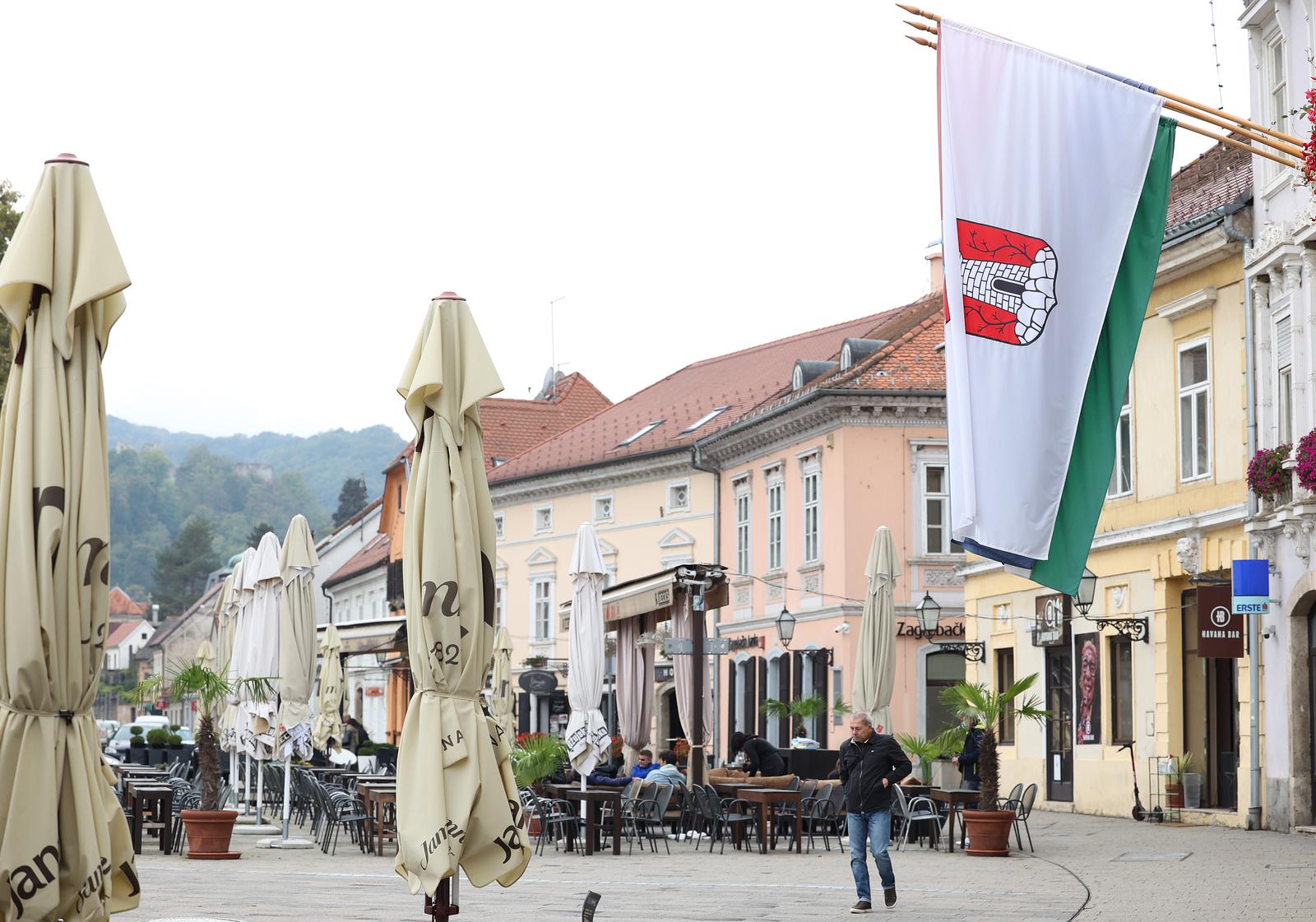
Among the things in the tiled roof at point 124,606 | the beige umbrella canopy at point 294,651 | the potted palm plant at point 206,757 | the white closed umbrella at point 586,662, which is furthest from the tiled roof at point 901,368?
the tiled roof at point 124,606

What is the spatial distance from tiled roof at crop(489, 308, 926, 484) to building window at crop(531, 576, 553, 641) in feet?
10.8

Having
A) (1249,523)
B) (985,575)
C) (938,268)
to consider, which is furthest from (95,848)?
(938,268)

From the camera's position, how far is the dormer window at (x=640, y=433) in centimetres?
5041

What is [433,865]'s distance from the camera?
938cm

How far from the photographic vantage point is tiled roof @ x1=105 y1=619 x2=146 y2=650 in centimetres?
14925

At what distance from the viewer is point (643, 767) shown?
22594 millimetres

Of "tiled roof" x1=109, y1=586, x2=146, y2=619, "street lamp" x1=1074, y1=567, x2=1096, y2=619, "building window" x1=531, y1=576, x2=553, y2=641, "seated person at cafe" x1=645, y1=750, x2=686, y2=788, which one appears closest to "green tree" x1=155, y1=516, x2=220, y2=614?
"tiled roof" x1=109, y1=586, x2=146, y2=619

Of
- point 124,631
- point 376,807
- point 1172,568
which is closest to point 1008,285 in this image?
point 376,807

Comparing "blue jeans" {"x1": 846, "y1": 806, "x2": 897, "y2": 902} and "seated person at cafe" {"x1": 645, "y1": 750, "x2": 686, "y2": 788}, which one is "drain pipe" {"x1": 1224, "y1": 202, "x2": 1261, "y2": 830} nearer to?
"seated person at cafe" {"x1": 645, "y1": 750, "x2": 686, "y2": 788}

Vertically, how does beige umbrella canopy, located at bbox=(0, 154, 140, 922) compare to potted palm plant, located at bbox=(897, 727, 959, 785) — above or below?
above

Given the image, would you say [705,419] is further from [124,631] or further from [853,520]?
[124,631]

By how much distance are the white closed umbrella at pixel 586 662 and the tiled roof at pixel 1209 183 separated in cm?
1006

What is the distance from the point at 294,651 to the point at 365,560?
176 feet

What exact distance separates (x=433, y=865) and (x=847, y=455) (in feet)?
95.1
